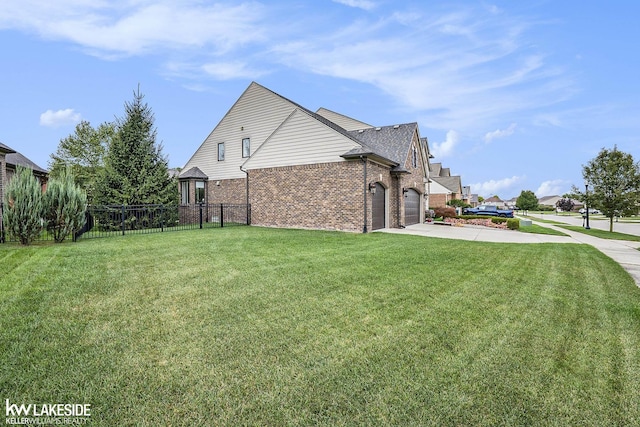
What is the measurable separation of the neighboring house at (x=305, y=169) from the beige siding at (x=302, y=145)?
0.05 m

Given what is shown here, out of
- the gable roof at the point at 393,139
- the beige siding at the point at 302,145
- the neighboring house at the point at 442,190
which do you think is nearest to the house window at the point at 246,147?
the beige siding at the point at 302,145

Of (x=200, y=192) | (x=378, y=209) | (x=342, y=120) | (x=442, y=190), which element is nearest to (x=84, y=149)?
(x=200, y=192)

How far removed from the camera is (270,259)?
6.82m

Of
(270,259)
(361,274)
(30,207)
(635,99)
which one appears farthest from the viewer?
(635,99)

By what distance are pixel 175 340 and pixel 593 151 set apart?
2461cm

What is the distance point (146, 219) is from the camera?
15.4 m

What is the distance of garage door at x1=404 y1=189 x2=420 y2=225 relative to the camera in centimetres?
1822

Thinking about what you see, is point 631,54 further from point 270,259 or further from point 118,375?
point 118,375

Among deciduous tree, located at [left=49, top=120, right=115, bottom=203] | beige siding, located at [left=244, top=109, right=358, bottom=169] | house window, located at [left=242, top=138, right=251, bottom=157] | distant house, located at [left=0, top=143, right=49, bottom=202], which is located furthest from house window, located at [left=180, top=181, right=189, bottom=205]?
deciduous tree, located at [left=49, top=120, right=115, bottom=203]

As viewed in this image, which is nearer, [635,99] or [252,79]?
[635,99]

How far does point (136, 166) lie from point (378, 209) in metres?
13.2

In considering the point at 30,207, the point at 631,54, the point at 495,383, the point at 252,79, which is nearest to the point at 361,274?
the point at 495,383

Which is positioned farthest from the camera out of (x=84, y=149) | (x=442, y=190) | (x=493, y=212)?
(x=442, y=190)

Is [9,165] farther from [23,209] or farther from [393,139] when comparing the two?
[393,139]
